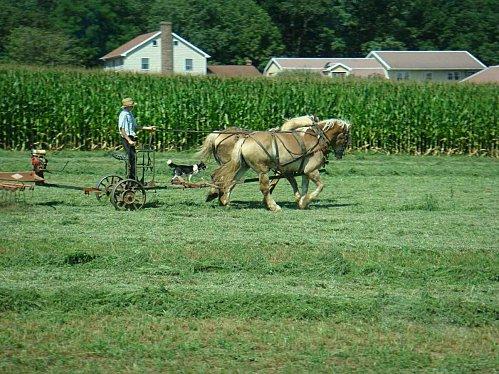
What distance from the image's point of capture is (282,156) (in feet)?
59.5

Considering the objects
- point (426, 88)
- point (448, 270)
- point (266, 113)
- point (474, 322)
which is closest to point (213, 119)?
point (266, 113)

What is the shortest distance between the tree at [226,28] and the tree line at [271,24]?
0.10 metres

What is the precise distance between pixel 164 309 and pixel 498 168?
70.6ft

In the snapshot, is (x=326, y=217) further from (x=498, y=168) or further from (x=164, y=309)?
(x=498, y=168)

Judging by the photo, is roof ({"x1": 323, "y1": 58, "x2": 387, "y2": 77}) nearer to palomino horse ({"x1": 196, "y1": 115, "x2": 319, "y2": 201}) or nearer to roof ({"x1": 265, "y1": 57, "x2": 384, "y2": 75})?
roof ({"x1": 265, "y1": 57, "x2": 384, "y2": 75})

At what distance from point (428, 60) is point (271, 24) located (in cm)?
1663

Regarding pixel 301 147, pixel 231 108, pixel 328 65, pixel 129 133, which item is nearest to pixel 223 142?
pixel 301 147

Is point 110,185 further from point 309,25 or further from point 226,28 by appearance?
point 309,25

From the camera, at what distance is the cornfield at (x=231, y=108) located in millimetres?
33250

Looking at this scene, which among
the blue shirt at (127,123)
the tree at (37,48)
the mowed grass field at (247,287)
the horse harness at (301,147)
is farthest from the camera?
the tree at (37,48)

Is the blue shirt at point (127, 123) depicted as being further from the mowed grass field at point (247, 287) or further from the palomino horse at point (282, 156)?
the palomino horse at point (282, 156)

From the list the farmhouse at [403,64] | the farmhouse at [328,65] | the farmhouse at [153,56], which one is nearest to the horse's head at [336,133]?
the farmhouse at [153,56]

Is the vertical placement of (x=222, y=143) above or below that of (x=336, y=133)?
below

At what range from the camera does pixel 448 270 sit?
1238 centimetres
